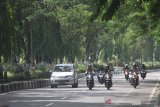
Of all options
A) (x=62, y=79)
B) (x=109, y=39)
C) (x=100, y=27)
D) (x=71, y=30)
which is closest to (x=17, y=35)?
(x=62, y=79)

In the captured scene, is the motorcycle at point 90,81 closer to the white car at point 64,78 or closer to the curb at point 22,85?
the white car at point 64,78

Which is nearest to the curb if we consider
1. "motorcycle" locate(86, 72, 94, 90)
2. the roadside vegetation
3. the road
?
the roadside vegetation

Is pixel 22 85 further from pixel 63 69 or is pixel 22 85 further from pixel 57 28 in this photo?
pixel 57 28

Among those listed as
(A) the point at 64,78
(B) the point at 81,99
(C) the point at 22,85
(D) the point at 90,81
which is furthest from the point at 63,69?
(B) the point at 81,99

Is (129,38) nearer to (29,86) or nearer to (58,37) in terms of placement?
(58,37)

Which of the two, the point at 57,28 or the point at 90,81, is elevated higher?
the point at 57,28

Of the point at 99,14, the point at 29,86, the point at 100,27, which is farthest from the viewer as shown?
the point at 100,27

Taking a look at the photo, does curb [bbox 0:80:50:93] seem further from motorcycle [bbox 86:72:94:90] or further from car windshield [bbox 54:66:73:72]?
motorcycle [bbox 86:72:94:90]

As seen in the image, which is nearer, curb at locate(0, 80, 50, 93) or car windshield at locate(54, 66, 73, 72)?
curb at locate(0, 80, 50, 93)

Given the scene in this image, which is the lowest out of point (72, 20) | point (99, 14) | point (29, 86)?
point (29, 86)

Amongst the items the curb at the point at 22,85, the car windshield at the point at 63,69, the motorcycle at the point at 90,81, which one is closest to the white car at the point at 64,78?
the car windshield at the point at 63,69

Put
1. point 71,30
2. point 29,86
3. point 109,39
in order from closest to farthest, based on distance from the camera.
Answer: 1. point 29,86
2. point 71,30
3. point 109,39

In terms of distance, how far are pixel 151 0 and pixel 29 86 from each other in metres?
24.4

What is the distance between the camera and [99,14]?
57.1 ft
